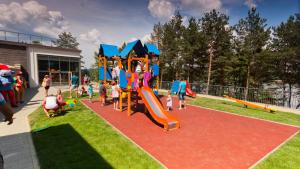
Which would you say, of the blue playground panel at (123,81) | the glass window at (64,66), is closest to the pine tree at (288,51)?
the blue playground panel at (123,81)

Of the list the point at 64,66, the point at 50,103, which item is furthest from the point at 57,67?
the point at 50,103

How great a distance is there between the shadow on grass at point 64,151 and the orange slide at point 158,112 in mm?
3221

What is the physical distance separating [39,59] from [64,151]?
74.9ft

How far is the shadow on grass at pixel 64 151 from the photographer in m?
4.41

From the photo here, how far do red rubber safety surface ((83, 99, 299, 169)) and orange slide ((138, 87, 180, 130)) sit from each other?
0.32m

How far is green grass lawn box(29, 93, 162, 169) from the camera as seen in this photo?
447cm

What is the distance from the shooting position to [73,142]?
5.74 meters

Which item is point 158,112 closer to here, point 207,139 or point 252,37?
point 207,139

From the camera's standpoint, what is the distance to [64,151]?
5.07 m

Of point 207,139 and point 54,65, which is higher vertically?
point 54,65

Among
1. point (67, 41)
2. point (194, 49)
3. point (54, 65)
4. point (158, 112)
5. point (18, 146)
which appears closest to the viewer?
point (18, 146)

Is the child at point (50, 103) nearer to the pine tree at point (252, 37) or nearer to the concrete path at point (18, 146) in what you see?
the concrete path at point (18, 146)

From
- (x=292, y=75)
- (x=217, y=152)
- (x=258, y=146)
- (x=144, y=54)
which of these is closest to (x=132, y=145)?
(x=217, y=152)

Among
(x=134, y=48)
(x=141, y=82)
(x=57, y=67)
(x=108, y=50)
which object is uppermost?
(x=108, y=50)
